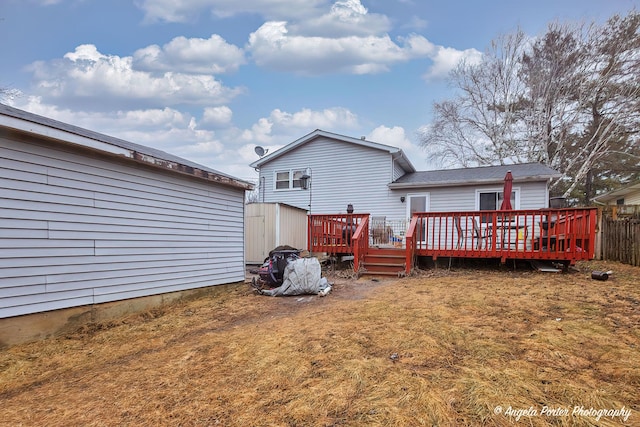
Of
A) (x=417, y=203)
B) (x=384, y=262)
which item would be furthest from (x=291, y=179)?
(x=384, y=262)

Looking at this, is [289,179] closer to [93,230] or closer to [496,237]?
[496,237]

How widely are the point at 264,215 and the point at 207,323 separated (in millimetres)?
6268

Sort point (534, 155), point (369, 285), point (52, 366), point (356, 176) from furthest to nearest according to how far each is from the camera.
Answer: point (534, 155), point (356, 176), point (369, 285), point (52, 366)

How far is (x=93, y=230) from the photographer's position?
14.1ft

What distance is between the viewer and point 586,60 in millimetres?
16328

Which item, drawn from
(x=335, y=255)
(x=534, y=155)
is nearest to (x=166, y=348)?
(x=335, y=255)

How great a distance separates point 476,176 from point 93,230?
10699 mm

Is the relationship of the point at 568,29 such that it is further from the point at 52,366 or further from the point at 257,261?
the point at 52,366

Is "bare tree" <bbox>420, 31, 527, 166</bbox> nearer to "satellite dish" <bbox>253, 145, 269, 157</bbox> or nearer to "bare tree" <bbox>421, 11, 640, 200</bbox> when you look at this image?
"bare tree" <bbox>421, 11, 640, 200</bbox>

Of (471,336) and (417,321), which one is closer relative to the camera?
(471,336)

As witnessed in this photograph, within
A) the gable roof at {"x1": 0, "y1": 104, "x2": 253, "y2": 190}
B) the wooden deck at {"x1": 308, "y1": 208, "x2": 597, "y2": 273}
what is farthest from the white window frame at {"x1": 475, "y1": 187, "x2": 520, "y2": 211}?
the gable roof at {"x1": 0, "y1": 104, "x2": 253, "y2": 190}

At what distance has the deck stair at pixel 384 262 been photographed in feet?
24.4

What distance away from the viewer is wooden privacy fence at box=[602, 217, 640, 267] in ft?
25.5

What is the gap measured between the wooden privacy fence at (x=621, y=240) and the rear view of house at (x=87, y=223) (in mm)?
10264
